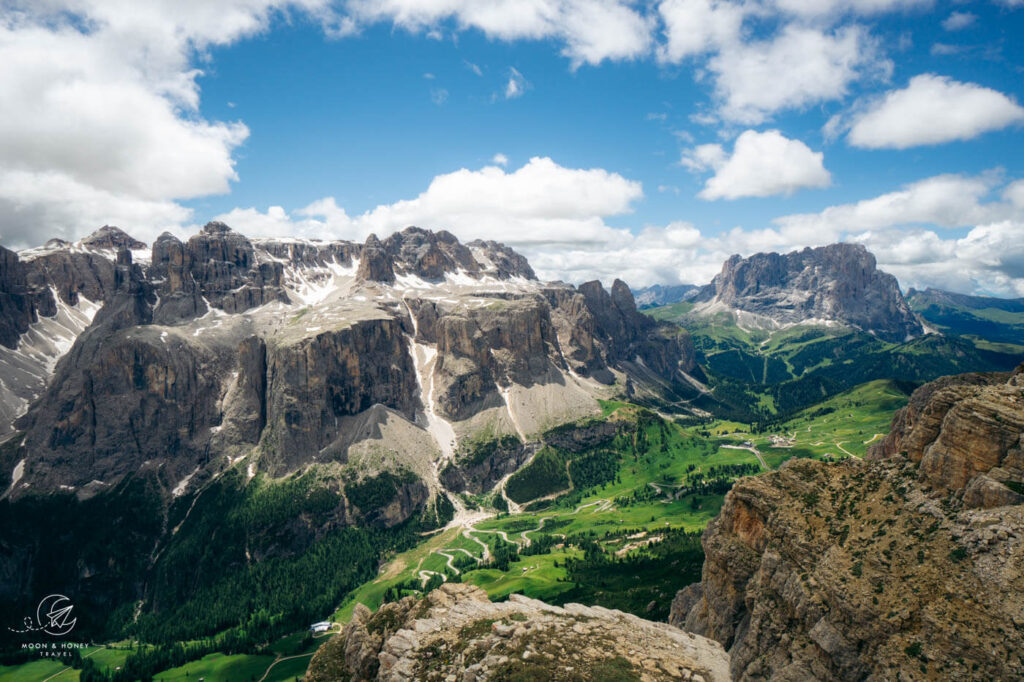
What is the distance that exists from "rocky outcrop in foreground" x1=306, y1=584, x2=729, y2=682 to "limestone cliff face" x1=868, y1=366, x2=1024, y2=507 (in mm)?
27252

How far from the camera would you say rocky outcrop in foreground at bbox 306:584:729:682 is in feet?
160

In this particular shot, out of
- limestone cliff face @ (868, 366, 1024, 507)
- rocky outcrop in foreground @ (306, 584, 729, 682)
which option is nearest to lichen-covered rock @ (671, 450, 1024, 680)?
limestone cliff face @ (868, 366, 1024, 507)

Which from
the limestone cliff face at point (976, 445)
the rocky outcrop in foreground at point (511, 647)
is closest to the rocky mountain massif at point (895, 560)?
the limestone cliff face at point (976, 445)

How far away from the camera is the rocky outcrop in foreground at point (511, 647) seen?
160 ft

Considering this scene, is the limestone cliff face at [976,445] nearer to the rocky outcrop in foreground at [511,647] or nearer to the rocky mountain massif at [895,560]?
the rocky mountain massif at [895,560]

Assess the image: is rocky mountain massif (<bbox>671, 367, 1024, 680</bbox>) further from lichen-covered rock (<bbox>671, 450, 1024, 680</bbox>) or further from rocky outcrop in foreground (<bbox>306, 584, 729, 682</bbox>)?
rocky outcrop in foreground (<bbox>306, 584, 729, 682</bbox>)

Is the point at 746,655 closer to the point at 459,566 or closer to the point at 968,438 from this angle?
the point at 968,438

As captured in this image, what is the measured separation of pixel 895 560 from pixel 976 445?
475 inches

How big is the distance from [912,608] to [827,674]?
27.7 ft

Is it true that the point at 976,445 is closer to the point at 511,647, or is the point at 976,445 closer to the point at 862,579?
the point at 862,579

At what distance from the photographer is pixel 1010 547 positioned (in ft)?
118

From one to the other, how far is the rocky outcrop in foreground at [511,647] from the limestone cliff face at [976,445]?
89.4ft

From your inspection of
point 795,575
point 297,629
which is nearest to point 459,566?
point 297,629

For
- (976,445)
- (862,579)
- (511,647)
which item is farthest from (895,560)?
(511,647)
